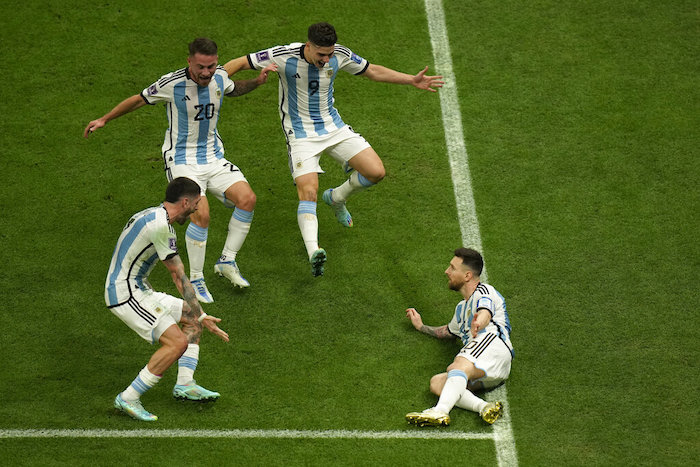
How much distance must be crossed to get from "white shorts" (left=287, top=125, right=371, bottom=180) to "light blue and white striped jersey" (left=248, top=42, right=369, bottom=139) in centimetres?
6

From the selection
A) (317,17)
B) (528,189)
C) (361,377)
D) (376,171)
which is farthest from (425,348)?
(317,17)

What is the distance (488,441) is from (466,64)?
5.15 metres

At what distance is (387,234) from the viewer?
980 centimetres

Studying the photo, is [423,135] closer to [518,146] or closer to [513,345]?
[518,146]

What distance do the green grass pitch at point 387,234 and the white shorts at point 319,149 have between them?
81cm

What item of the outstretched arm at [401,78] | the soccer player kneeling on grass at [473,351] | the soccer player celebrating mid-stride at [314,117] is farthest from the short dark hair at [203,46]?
the soccer player kneeling on grass at [473,351]

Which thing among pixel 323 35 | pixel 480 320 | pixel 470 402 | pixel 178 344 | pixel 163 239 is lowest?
pixel 470 402

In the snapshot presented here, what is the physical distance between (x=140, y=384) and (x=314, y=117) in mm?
3061

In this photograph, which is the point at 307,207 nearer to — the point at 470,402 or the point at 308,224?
the point at 308,224

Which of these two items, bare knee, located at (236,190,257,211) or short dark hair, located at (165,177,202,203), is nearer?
short dark hair, located at (165,177,202,203)

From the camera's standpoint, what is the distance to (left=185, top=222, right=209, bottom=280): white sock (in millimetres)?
8945

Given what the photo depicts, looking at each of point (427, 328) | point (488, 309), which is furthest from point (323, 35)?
point (488, 309)

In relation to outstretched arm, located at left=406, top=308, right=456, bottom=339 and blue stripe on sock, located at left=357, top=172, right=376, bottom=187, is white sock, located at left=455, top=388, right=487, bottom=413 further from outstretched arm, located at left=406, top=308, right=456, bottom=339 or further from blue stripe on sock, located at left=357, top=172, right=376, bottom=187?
blue stripe on sock, located at left=357, top=172, right=376, bottom=187

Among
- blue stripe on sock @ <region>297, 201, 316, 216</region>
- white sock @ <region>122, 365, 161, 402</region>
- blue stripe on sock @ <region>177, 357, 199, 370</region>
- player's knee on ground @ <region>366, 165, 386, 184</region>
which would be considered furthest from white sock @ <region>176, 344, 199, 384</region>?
player's knee on ground @ <region>366, 165, 386, 184</region>
